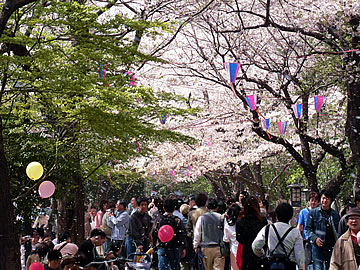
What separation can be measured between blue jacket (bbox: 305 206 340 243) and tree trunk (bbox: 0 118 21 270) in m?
4.89

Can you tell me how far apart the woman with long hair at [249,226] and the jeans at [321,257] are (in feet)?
4.98

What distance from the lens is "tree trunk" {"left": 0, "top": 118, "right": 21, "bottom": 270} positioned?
Answer: 7484 millimetres

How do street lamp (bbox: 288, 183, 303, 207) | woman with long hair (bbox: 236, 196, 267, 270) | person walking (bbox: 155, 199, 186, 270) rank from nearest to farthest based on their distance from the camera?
woman with long hair (bbox: 236, 196, 267, 270) < person walking (bbox: 155, 199, 186, 270) < street lamp (bbox: 288, 183, 303, 207)

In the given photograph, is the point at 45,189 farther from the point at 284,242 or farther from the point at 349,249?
the point at 349,249

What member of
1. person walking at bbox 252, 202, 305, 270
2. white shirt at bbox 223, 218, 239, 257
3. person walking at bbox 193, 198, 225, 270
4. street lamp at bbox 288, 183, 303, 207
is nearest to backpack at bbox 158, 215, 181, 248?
person walking at bbox 193, 198, 225, 270

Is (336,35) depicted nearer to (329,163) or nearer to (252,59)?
(252,59)

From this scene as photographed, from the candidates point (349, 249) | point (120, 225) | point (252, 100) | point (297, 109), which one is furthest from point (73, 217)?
point (349, 249)

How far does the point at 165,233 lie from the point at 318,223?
106 inches

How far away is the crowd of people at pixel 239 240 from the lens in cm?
595

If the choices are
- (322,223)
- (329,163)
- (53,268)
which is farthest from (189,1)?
(329,163)

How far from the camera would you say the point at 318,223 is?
27.3ft

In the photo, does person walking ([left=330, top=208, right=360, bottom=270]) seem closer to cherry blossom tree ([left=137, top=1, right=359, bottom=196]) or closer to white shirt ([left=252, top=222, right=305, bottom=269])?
white shirt ([left=252, top=222, right=305, bottom=269])

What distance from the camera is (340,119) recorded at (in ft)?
57.1

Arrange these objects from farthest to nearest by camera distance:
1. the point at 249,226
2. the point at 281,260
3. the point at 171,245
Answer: the point at 171,245 < the point at 249,226 < the point at 281,260
